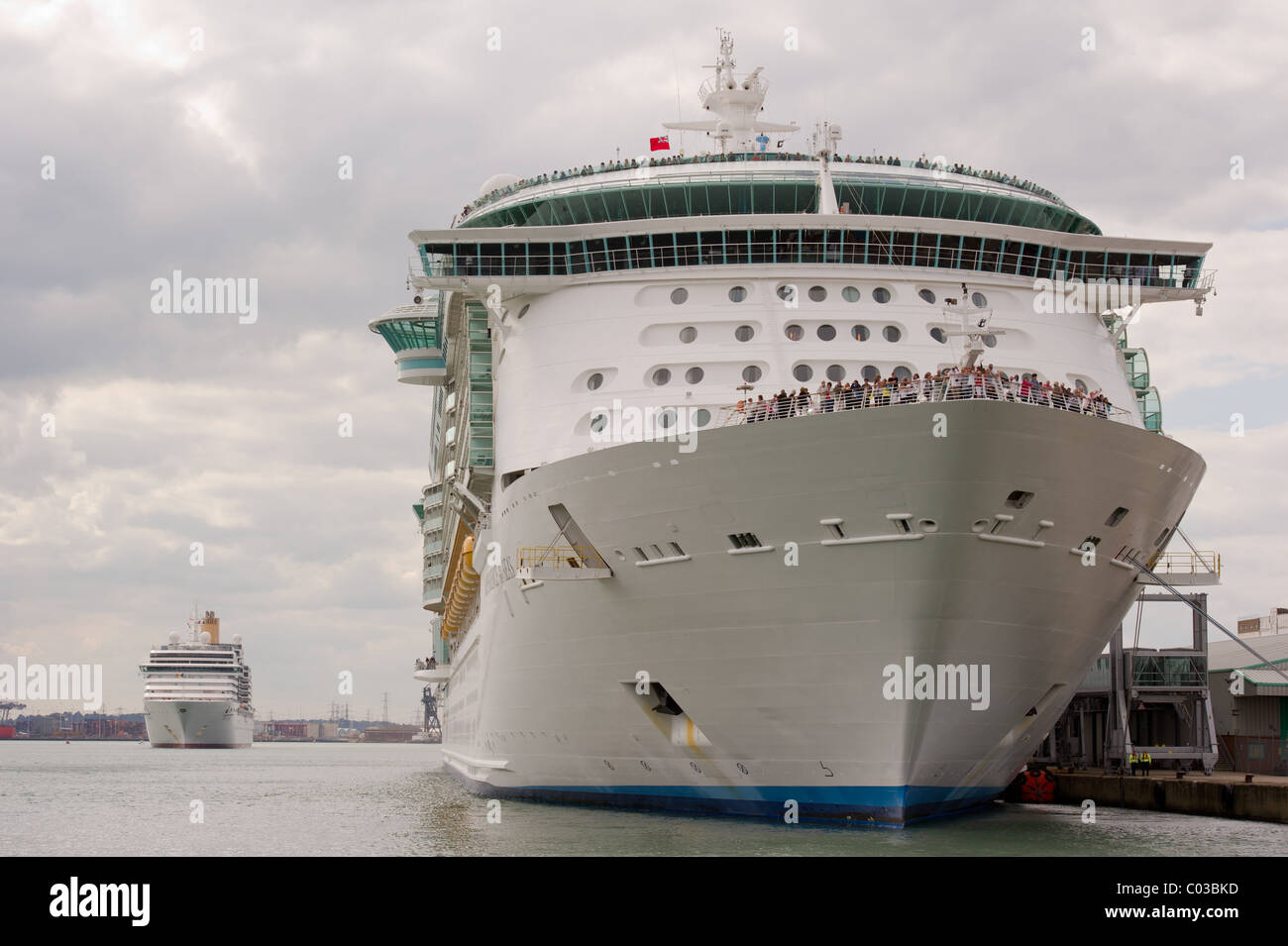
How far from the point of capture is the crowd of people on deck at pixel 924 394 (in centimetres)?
1914

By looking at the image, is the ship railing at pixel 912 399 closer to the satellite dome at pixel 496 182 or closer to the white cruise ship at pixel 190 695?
the satellite dome at pixel 496 182

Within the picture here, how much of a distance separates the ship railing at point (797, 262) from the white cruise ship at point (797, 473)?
0.19ft

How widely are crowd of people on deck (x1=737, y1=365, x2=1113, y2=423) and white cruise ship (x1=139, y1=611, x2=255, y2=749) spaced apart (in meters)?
93.9

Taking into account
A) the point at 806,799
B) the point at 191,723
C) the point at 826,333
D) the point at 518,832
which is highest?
the point at 826,333

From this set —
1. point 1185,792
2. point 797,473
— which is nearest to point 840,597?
point 797,473

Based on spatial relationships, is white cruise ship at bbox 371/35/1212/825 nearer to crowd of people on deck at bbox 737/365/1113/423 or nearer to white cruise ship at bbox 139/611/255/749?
crowd of people on deck at bbox 737/365/1113/423

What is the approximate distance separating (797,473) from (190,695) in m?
95.8

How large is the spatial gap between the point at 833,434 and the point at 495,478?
9.45 m

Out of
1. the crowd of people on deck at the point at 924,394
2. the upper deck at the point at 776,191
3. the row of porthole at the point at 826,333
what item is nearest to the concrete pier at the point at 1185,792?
the crowd of people on deck at the point at 924,394

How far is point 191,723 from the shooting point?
106 m

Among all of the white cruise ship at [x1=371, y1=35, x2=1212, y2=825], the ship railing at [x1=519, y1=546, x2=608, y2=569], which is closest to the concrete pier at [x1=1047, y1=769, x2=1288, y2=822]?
the white cruise ship at [x1=371, y1=35, x2=1212, y2=825]

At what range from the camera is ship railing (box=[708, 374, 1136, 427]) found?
62.6 feet

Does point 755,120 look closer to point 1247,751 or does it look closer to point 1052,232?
point 1052,232

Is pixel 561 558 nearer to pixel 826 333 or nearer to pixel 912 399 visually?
pixel 826 333
